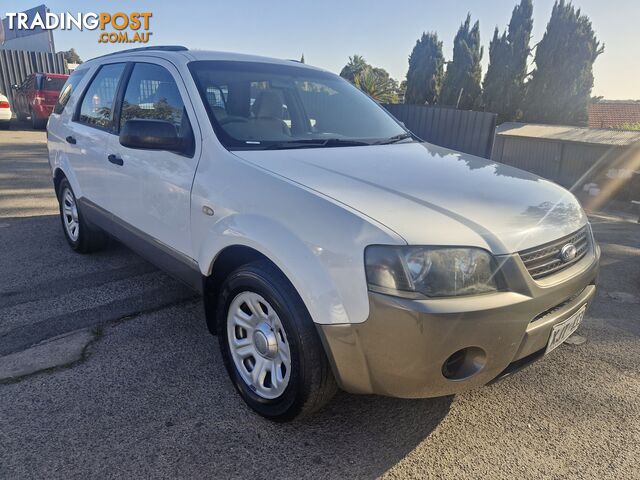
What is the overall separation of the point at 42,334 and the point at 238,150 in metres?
1.86

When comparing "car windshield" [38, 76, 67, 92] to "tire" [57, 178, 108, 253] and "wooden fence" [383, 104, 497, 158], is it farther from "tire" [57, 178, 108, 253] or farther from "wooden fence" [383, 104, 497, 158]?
"tire" [57, 178, 108, 253]

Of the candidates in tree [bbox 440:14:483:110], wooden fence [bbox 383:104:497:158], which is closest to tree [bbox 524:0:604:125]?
tree [bbox 440:14:483:110]

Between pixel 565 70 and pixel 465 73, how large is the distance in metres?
4.66

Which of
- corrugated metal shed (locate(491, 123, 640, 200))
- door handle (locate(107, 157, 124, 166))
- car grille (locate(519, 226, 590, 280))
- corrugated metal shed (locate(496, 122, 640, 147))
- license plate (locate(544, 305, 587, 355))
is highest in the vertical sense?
door handle (locate(107, 157, 124, 166))

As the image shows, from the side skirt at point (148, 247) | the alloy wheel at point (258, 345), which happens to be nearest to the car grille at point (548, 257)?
the alloy wheel at point (258, 345)

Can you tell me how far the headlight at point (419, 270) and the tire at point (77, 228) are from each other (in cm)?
323

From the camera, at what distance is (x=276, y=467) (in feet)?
6.88

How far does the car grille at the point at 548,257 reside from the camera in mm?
2035

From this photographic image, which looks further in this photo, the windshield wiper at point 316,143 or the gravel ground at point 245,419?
the windshield wiper at point 316,143


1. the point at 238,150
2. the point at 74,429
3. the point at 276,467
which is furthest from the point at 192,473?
the point at 238,150

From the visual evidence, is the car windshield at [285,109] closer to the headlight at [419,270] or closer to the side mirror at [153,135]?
the side mirror at [153,135]

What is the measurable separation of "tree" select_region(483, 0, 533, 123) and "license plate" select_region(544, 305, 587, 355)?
22.9 metres

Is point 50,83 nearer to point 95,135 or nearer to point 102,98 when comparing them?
point 102,98

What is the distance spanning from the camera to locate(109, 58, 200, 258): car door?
2.71 meters
